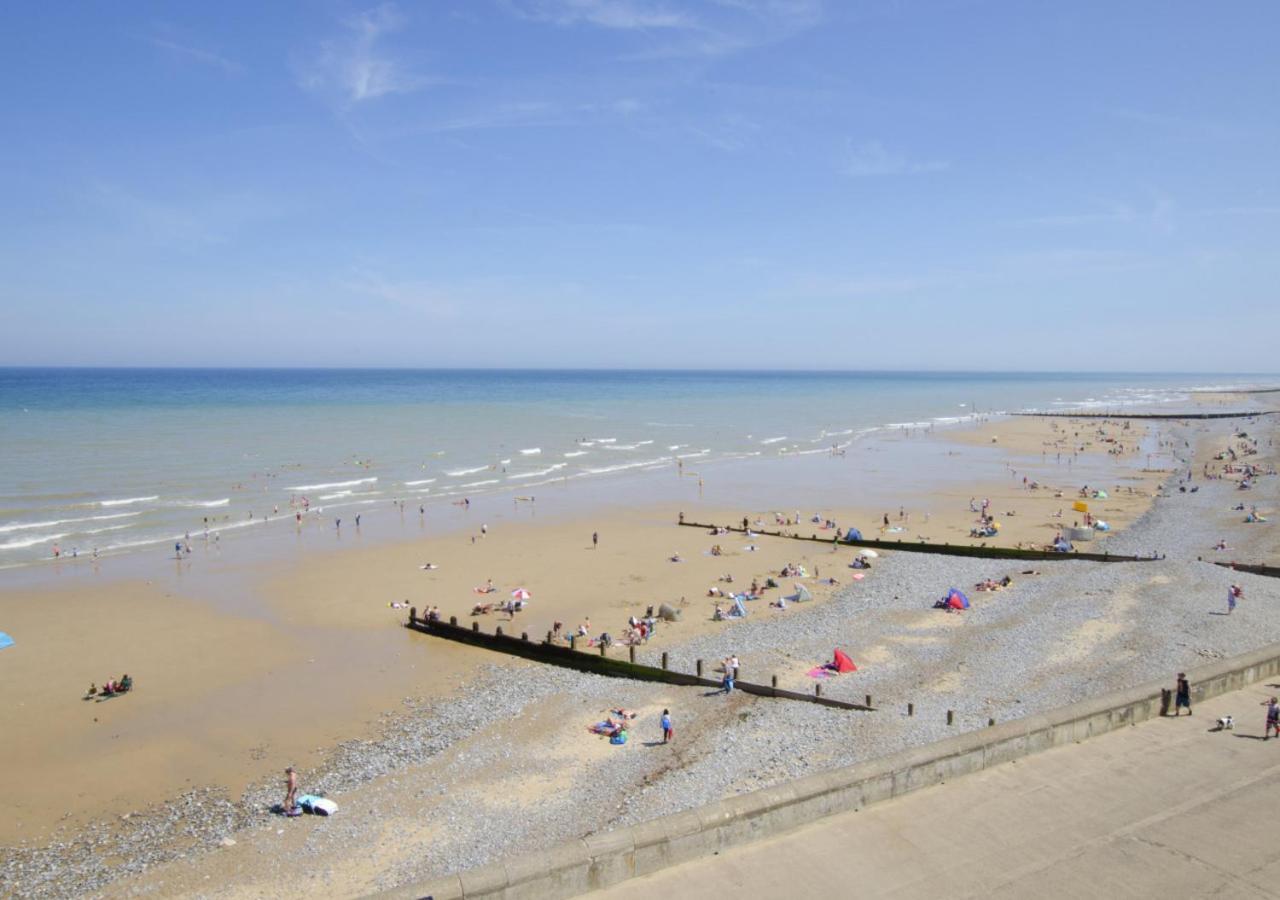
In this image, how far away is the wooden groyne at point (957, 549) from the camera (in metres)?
32.0

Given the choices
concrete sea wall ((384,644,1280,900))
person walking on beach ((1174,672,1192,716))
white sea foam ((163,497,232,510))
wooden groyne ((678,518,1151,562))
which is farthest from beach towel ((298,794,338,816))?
white sea foam ((163,497,232,510))

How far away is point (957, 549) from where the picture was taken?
3456 centimetres

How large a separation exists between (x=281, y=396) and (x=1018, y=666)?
153 meters

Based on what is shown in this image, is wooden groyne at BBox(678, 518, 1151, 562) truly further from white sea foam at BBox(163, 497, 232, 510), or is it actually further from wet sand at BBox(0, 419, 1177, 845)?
white sea foam at BBox(163, 497, 232, 510)

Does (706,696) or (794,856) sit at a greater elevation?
(794,856)

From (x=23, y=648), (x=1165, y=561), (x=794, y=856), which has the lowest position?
(x=23, y=648)

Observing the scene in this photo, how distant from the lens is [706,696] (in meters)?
20.2

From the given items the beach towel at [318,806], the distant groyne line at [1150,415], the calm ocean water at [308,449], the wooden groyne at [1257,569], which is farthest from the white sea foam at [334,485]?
the distant groyne line at [1150,415]

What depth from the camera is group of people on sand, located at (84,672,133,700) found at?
68.3 ft

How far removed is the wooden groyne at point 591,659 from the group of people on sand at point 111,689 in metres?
7.77

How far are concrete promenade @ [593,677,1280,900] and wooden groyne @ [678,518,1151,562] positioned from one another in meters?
24.1

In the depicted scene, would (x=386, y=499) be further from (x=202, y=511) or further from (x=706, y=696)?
(x=706, y=696)

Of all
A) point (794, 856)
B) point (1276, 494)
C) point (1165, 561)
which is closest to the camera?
point (794, 856)

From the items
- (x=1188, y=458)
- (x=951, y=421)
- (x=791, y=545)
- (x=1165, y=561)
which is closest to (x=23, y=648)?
(x=791, y=545)
